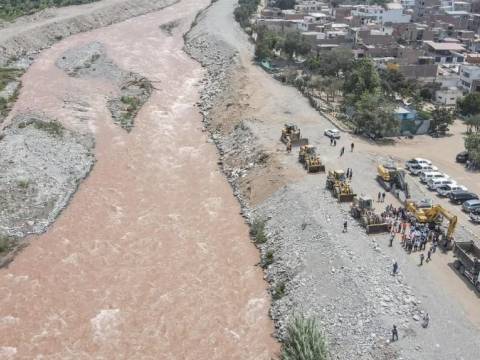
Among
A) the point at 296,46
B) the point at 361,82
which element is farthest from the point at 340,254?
the point at 296,46

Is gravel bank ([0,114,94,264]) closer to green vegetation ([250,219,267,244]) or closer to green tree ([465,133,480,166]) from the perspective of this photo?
green vegetation ([250,219,267,244])

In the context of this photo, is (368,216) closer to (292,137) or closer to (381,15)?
(292,137)

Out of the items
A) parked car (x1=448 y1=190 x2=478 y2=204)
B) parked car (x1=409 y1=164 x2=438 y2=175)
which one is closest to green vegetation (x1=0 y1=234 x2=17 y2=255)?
parked car (x1=409 y1=164 x2=438 y2=175)

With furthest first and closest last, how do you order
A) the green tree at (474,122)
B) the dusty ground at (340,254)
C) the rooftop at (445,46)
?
the rooftop at (445,46) < the green tree at (474,122) < the dusty ground at (340,254)

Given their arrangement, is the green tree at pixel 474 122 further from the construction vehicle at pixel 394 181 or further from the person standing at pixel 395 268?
the person standing at pixel 395 268


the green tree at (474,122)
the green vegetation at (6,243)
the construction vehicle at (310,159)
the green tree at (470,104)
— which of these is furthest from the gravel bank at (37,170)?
the green tree at (470,104)

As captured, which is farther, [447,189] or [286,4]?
[286,4]
